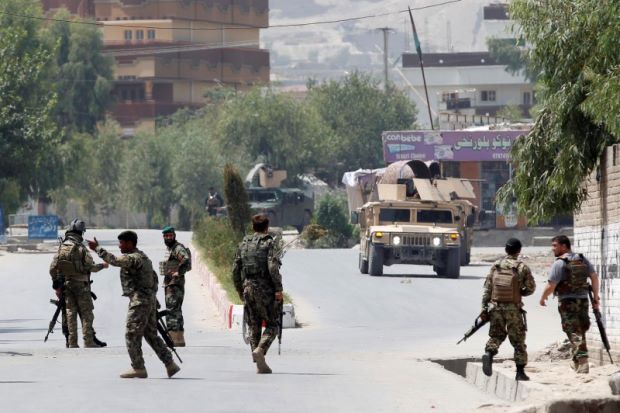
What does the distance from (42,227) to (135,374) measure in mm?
42801

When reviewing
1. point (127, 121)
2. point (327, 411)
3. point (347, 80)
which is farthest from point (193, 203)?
point (327, 411)

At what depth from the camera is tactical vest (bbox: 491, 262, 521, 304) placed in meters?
15.8

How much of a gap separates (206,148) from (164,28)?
155ft

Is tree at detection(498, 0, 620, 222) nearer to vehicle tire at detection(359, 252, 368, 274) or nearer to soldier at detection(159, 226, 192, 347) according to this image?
soldier at detection(159, 226, 192, 347)

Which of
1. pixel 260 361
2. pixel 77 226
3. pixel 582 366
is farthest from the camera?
pixel 77 226

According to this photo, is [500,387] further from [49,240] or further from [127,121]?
[127,121]

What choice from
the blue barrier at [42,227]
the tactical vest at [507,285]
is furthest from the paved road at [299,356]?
the blue barrier at [42,227]

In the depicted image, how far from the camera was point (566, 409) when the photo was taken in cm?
1274

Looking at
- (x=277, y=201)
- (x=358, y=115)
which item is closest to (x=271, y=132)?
(x=358, y=115)

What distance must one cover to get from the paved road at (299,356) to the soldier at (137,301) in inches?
10.2

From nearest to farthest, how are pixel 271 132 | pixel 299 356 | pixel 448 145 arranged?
pixel 299 356, pixel 448 145, pixel 271 132

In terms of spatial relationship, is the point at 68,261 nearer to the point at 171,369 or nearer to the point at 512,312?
the point at 171,369

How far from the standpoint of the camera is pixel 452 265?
38.8 meters

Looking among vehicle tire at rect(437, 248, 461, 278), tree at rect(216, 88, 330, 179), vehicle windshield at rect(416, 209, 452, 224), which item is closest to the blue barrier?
vehicle windshield at rect(416, 209, 452, 224)
